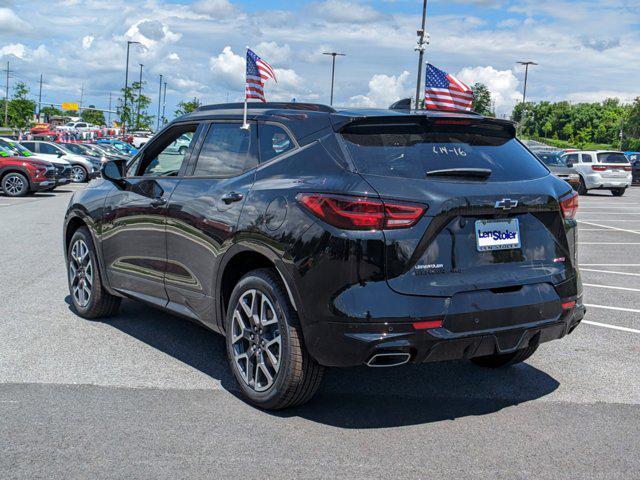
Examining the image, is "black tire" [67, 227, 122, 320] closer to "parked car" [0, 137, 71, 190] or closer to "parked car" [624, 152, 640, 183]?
"parked car" [0, 137, 71, 190]

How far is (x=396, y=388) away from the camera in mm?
5141

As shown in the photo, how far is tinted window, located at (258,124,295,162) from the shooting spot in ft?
15.6

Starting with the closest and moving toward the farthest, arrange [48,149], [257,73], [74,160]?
[257,73], [48,149], [74,160]

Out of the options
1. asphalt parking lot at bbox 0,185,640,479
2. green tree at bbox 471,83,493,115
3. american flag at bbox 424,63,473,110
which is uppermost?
green tree at bbox 471,83,493,115

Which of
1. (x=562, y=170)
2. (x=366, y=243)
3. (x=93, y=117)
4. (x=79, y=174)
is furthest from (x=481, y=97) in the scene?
(x=93, y=117)

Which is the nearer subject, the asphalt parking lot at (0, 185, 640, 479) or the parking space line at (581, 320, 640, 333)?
the asphalt parking lot at (0, 185, 640, 479)

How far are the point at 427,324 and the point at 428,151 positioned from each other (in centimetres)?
96

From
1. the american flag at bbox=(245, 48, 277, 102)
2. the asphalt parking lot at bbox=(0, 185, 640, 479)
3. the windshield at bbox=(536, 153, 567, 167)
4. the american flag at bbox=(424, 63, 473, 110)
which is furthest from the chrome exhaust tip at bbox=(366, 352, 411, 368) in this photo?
the windshield at bbox=(536, 153, 567, 167)

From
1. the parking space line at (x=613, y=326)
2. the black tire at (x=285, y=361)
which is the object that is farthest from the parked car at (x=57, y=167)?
the black tire at (x=285, y=361)

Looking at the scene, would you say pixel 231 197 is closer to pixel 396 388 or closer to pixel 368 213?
pixel 368 213

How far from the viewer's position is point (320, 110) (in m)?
4.75

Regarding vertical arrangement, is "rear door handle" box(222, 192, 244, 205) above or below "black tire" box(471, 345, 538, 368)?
above

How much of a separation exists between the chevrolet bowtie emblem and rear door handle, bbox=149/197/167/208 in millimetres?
2357

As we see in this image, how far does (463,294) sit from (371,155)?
0.87 m
